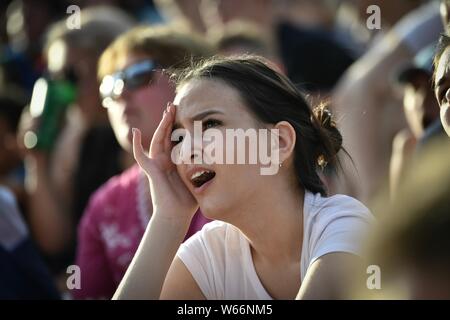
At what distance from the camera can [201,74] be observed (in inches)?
90.8

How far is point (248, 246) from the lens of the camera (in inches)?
91.5

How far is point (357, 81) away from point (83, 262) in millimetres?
1586

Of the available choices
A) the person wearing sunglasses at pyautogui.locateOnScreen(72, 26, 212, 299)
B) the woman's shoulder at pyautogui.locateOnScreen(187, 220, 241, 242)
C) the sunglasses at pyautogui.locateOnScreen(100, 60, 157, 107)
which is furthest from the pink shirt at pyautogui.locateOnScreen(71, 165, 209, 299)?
the woman's shoulder at pyautogui.locateOnScreen(187, 220, 241, 242)

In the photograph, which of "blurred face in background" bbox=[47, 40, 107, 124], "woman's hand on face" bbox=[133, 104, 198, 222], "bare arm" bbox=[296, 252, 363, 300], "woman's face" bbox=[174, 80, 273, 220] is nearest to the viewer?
"bare arm" bbox=[296, 252, 363, 300]

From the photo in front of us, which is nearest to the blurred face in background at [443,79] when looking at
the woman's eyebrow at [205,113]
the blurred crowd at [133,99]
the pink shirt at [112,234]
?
the blurred crowd at [133,99]

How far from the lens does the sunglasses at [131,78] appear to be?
3209 millimetres

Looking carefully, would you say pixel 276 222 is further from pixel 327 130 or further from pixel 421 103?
pixel 421 103

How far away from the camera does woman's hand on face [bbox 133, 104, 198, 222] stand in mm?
2311

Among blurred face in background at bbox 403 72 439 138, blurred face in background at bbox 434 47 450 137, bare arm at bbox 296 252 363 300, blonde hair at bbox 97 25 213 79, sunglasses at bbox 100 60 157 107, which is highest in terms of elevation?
blonde hair at bbox 97 25 213 79

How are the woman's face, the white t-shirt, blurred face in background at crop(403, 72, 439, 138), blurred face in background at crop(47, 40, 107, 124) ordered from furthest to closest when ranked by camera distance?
1. blurred face in background at crop(47, 40, 107, 124)
2. blurred face in background at crop(403, 72, 439, 138)
3. the woman's face
4. the white t-shirt

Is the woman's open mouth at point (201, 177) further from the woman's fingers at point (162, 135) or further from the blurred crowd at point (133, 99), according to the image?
the blurred crowd at point (133, 99)

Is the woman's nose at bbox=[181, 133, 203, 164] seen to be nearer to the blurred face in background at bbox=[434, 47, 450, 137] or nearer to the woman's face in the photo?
the woman's face

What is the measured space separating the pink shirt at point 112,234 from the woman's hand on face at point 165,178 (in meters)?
0.89

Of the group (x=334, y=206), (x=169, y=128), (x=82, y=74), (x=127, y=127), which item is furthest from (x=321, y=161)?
(x=82, y=74)
